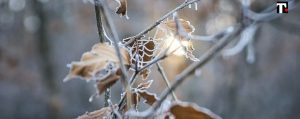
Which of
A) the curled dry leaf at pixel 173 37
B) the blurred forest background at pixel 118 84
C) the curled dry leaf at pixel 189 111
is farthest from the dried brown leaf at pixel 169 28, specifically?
the blurred forest background at pixel 118 84

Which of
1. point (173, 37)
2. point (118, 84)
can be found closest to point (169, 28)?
point (173, 37)

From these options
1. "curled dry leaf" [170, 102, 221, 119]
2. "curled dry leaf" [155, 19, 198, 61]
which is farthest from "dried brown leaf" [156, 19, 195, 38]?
"curled dry leaf" [170, 102, 221, 119]

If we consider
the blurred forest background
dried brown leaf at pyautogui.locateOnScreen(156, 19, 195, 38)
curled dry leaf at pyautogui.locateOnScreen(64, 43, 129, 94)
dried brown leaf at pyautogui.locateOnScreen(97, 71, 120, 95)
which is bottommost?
dried brown leaf at pyautogui.locateOnScreen(97, 71, 120, 95)

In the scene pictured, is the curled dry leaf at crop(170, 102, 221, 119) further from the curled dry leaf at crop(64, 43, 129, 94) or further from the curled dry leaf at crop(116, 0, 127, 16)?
the curled dry leaf at crop(116, 0, 127, 16)

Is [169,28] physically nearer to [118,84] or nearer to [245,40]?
[245,40]

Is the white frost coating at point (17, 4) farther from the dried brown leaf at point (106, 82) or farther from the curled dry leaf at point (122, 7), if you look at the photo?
the dried brown leaf at point (106, 82)
